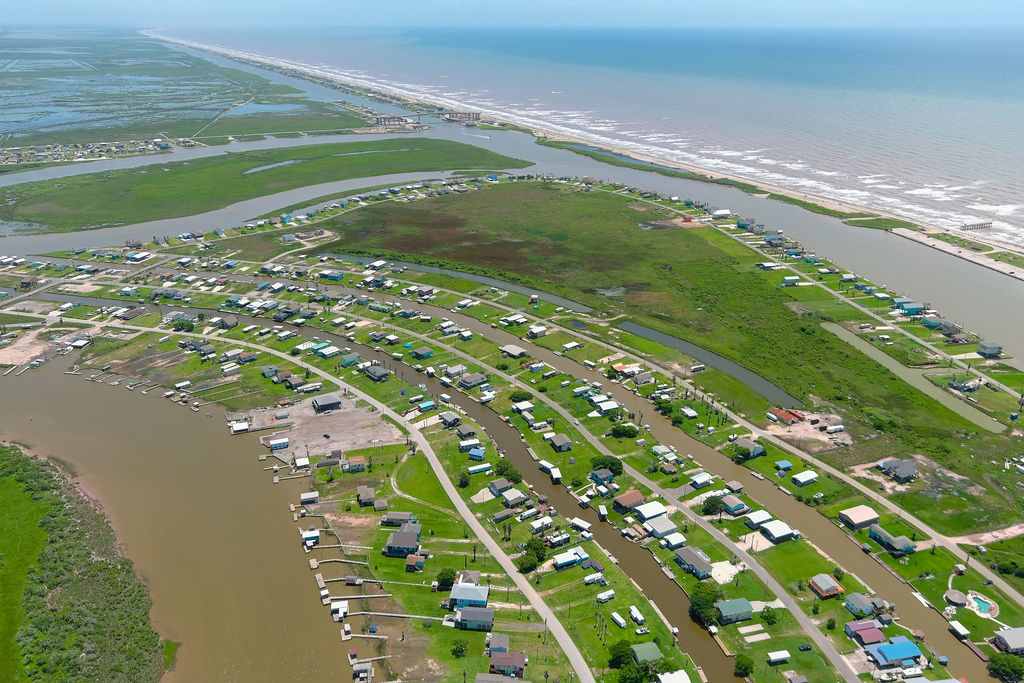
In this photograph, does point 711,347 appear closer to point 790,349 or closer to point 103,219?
point 790,349

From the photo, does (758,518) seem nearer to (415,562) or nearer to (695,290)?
(415,562)

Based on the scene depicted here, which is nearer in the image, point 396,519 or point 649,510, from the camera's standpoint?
point 396,519

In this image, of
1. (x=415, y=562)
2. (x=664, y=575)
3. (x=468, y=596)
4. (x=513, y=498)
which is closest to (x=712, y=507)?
(x=664, y=575)

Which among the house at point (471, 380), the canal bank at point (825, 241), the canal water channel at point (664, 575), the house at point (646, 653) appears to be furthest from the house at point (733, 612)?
the canal bank at point (825, 241)

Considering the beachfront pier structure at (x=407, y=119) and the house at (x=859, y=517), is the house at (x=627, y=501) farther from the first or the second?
the beachfront pier structure at (x=407, y=119)

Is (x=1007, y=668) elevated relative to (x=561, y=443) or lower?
elevated

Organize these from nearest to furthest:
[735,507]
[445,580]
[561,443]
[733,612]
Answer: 1. [733,612]
2. [445,580]
3. [735,507]
4. [561,443]

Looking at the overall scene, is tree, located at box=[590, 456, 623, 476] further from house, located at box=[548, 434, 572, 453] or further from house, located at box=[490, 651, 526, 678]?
house, located at box=[490, 651, 526, 678]
